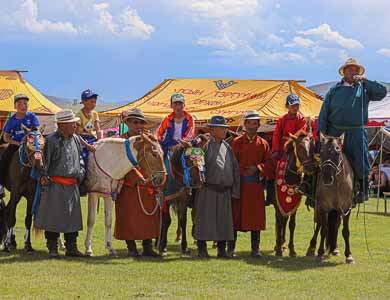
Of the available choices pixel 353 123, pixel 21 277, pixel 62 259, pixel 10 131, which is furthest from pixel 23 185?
pixel 353 123

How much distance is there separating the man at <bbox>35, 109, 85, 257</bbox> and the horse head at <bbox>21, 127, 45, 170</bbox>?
105mm

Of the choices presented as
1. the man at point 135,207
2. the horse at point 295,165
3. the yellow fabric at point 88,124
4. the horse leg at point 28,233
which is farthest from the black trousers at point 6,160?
the horse at point 295,165

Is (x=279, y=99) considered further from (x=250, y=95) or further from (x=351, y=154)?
(x=351, y=154)

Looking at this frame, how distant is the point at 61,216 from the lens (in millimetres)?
8734

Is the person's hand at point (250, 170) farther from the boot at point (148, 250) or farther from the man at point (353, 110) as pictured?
the boot at point (148, 250)

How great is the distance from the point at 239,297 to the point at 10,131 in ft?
15.3

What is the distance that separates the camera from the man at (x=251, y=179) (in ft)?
30.7

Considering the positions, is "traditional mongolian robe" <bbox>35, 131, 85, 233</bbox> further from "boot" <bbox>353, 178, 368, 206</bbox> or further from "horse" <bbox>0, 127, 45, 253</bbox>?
"boot" <bbox>353, 178, 368, 206</bbox>

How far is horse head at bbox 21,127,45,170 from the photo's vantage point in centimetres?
868

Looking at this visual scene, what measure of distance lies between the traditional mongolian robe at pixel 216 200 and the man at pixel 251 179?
0.89 feet

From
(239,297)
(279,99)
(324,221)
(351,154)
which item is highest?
(279,99)

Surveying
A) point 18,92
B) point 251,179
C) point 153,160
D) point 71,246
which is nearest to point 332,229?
point 251,179

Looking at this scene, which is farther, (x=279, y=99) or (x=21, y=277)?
(x=279, y=99)

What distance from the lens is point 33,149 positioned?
8836mm
